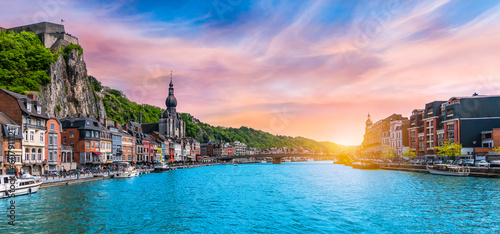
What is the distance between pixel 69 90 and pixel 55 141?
47.6 metres

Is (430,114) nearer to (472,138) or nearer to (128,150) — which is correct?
(472,138)

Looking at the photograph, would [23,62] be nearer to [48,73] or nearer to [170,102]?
[48,73]

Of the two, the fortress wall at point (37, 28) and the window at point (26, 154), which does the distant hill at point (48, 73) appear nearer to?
the fortress wall at point (37, 28)

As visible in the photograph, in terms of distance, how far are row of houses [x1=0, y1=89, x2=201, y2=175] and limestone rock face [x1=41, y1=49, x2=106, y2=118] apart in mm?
13480

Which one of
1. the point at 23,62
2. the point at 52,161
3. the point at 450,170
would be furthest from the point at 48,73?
the point at 450,170

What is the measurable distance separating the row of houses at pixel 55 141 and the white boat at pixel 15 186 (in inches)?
393

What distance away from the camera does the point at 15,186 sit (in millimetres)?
38219

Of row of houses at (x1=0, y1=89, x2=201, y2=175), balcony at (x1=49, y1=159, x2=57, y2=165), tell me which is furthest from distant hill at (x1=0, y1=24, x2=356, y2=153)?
balcony at (x1=49, y1=159, x2=57, y2=165)

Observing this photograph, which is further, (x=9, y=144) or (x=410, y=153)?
(x=410, y=153)

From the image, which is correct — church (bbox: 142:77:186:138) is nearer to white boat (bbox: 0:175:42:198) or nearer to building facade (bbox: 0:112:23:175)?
building facade (bbox: 0:112:23:175)

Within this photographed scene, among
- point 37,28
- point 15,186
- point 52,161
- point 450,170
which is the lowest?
point 450,170

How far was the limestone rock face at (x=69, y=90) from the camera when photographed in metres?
90.3

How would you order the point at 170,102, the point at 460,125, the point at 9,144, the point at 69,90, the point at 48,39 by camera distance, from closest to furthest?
1. the point at 9,144
2. the point at 460,125
3. the point at 69,90
4. the point at 48,39
5. the point at 170,102

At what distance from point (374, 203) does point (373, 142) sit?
148m
